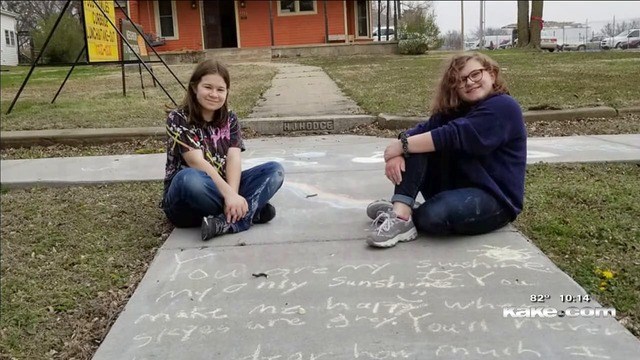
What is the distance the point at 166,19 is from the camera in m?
22.9

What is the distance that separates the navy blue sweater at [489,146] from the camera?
114 inches

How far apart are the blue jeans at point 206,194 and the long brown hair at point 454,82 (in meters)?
1.00

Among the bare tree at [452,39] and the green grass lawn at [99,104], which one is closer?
the green grass lawn at [99,104]

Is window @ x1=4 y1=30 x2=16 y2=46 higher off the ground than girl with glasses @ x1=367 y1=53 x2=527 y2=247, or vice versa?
window @ x1=4 y1=30 x2=16 y2=46

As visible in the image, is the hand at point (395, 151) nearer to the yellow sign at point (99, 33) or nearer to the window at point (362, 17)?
the yellow sign at point (99, 33)

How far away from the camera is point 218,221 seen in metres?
3.18

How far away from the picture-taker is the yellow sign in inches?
316

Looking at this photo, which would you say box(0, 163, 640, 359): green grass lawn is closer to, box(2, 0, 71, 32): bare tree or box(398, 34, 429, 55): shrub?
box(398, 34, 429, 55): shrub

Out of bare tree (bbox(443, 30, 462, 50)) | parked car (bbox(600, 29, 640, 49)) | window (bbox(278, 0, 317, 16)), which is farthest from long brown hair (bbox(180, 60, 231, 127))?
bare tree (bbox(443, 30, 462, 50))

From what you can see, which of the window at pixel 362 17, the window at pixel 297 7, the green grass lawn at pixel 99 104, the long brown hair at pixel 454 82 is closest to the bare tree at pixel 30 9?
the window at pixel 297 7

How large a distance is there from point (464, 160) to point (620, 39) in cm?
4221

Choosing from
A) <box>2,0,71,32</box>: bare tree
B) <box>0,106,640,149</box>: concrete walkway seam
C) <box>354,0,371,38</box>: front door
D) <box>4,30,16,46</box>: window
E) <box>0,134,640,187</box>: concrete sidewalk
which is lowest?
<box>0,134,640,187</box>: concrete sidewalk

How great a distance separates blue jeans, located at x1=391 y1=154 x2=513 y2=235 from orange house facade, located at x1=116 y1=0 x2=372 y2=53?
19.9 m

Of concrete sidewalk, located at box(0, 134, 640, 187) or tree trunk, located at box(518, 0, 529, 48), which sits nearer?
concrete sidewalk, located at box(0, 134, 640, 187)
